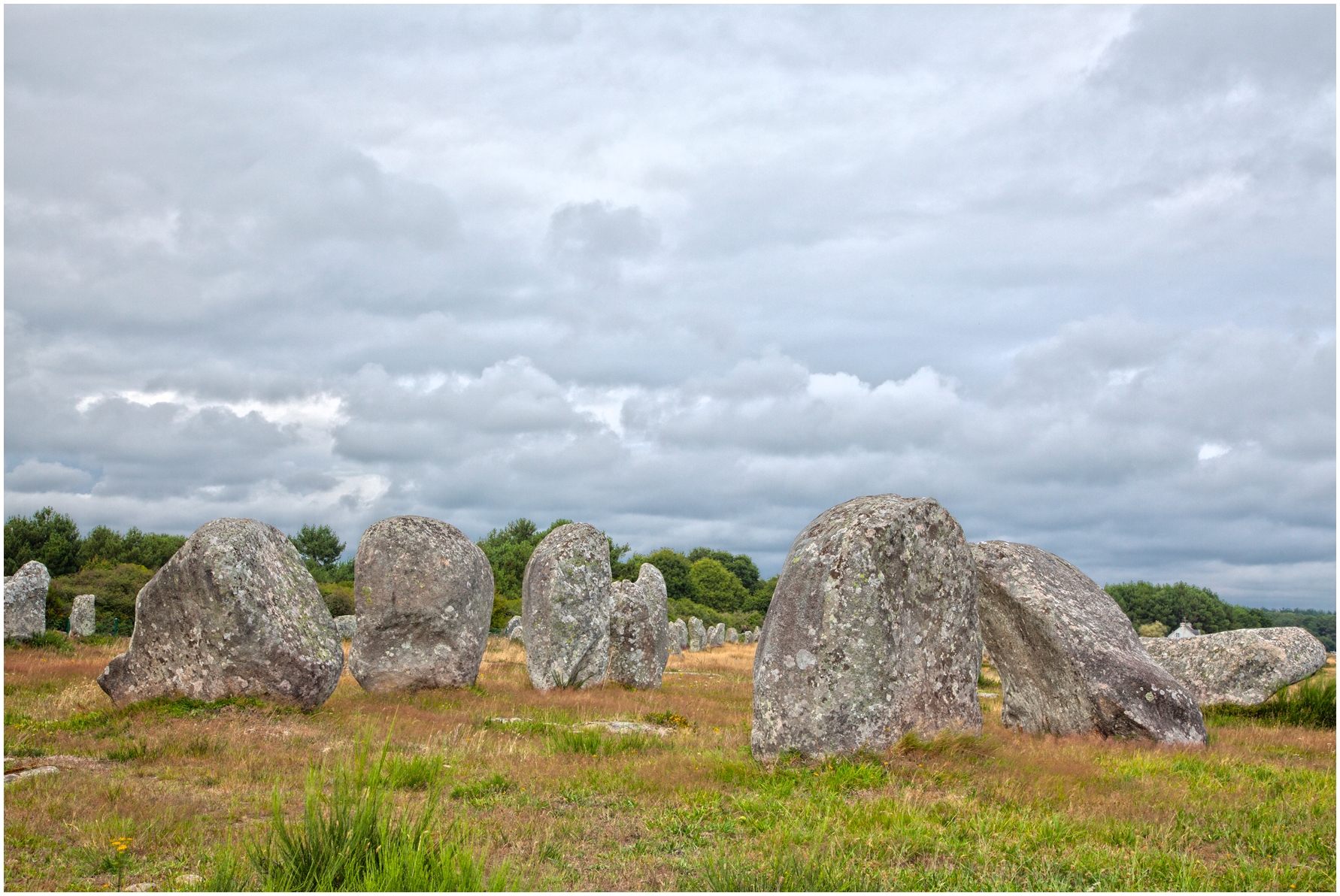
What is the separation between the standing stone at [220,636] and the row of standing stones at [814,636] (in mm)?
26

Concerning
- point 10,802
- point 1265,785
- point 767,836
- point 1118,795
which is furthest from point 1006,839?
point 10,802

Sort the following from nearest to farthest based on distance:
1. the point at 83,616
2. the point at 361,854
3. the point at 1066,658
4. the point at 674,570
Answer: the point at 361,854
the point at 1066,658
the point at 83,616
the point at 674,570

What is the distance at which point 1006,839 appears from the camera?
7016 millimetres

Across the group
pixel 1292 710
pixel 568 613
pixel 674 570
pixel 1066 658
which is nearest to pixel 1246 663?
pixel 1292 710

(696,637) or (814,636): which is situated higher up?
(814,636)

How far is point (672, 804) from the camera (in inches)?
328

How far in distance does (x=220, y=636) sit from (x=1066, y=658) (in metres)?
12.5

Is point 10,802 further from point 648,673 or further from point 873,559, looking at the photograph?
point 648,673

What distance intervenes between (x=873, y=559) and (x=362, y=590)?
12.5 meters

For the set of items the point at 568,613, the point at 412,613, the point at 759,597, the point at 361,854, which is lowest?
the point at 759,597

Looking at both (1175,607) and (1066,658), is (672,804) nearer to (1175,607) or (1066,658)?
(1066,658)

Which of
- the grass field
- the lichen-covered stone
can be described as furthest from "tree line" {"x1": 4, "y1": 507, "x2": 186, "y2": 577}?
the lichen-covered stone

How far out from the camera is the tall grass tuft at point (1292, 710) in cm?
1650

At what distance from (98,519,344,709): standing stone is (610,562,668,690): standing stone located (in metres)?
10.0
